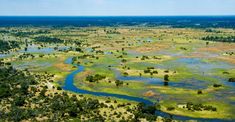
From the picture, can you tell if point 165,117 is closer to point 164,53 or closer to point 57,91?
point 57,91

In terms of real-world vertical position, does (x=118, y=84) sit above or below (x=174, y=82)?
below

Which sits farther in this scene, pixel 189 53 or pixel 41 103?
pixel 189 53

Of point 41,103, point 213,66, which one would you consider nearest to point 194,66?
point 213,66

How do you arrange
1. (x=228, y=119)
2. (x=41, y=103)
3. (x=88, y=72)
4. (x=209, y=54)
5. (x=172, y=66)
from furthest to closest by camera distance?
1. (x=209, y=54)
2. (x=172, y=66)
3. (x=88, y=72)
4. (x=41, y=103)
5. (x=228, y=119)

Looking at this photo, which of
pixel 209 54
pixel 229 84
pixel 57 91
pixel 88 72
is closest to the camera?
pixel 57 91

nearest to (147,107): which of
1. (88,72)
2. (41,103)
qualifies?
(41,103)

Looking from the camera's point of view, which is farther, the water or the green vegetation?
the water

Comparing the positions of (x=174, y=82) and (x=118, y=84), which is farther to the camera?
(x=174, y=82)

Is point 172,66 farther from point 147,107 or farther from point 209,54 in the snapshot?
point 147,107

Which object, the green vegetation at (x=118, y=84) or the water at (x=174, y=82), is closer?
the green vegetation at (x=118, y=84)
